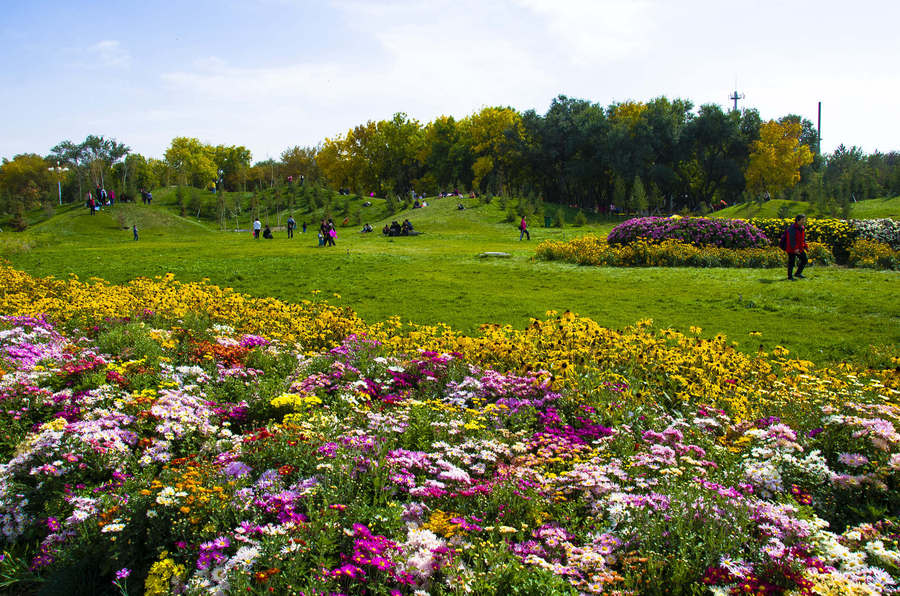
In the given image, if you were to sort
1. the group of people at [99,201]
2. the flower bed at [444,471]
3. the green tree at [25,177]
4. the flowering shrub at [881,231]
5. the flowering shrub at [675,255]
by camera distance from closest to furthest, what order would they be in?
the flower bed at [444,471]
the flowering shrub at [675,255]
the flowering shrub at [881,231]
the group of people at [99,201]
the green tree at [25,177]

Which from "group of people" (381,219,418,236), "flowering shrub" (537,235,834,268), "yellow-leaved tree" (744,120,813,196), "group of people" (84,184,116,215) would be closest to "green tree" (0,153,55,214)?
"group of people" (84,184,116,215)

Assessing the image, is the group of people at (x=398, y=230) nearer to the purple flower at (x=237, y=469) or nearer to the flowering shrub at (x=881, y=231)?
the flowering shrub at (x=881, y=231)

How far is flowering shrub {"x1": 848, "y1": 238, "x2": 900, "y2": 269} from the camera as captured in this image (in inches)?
615

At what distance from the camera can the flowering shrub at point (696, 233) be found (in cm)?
1850

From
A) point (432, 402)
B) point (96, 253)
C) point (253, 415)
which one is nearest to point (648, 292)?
point (432, 402)

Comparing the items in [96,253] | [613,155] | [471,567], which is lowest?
[471,567]

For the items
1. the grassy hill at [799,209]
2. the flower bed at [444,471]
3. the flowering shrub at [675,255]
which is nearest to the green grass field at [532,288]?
the flowering shrub at [675,255]

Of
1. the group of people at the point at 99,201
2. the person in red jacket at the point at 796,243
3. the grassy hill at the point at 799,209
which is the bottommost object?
the person in red jacket at the point at 796,243

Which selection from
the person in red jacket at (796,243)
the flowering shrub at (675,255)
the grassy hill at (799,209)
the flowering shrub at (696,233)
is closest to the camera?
the person in red jacket at (796,243)

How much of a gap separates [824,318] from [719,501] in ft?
26.9

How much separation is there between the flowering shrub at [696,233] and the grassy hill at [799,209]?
22705 mm

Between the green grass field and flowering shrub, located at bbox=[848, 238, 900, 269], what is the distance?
1094 millimetres

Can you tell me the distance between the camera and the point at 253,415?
17.6 ft

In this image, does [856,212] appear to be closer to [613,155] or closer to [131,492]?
[613,155]
